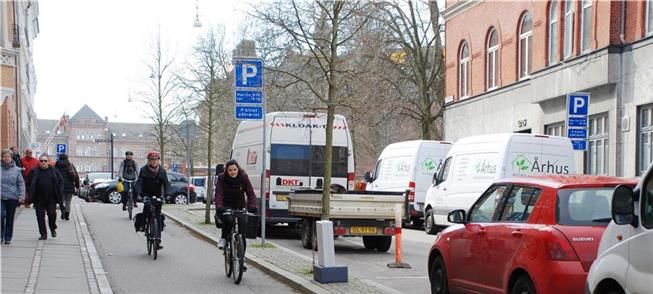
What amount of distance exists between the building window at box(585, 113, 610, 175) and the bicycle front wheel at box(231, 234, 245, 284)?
15.4 meters

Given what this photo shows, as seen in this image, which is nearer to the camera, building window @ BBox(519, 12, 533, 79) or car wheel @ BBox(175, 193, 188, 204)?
building window @ BBox(519, 12, 533, 79)

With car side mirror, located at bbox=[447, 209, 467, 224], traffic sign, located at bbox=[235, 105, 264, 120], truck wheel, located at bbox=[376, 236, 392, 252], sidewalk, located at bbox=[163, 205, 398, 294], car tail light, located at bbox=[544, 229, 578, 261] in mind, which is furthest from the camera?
truck wheel, located at bbox=[376, 236, 392, 252]

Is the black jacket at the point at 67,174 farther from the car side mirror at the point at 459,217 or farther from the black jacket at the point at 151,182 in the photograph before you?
the car side mirror at the point at 459,217

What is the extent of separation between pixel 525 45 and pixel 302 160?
1383 cm

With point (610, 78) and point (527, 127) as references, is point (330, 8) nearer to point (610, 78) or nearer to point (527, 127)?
point (610, 78)

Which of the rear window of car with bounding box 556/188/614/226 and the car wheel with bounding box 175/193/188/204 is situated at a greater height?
the rear window of car with bounding box 556/188/614/226

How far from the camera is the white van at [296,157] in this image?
730 inches

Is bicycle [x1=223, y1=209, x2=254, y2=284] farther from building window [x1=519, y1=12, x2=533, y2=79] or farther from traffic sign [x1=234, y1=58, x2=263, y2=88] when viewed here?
building window [x1=519, y1=12, x2=533, y2=79]

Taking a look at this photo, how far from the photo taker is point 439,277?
966 centimetres

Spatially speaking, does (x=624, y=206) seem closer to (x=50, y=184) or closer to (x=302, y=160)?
(x=50, y=184)

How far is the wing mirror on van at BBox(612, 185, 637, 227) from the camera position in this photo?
575 centimetres

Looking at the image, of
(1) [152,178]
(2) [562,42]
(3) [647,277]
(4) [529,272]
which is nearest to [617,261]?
(3) [647,277]

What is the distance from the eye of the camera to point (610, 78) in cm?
2294

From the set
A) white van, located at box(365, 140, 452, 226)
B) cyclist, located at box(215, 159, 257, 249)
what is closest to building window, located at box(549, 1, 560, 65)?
white van, located at box(365, 140, 452, 226)
